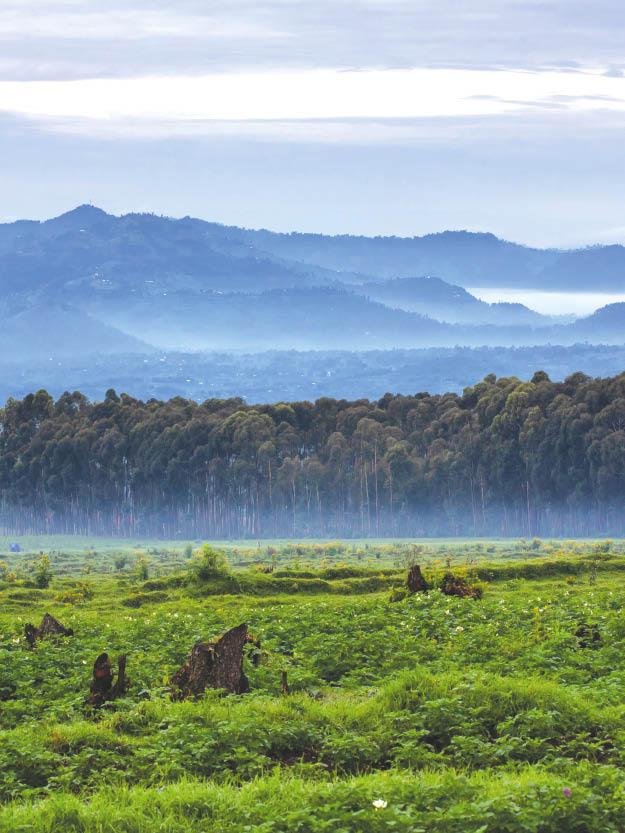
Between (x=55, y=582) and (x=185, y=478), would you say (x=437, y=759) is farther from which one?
(x=185, y=478)

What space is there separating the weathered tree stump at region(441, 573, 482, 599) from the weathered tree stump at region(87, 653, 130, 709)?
58.2 feet

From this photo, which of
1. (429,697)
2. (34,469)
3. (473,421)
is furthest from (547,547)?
(429,697)

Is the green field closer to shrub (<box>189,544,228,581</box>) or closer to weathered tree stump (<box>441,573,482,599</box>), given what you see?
weathered tree stump (<box>441,573,482,599</box>)

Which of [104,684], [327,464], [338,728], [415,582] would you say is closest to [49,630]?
[104,684]

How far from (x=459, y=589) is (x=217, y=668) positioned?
18.5m

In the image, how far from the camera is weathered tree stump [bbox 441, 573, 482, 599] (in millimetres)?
39719

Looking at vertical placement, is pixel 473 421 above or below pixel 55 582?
above

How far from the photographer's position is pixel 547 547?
116 meters

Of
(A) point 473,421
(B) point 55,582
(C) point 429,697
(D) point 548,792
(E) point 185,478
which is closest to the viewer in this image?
(D) point 548,792

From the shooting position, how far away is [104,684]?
22438mm

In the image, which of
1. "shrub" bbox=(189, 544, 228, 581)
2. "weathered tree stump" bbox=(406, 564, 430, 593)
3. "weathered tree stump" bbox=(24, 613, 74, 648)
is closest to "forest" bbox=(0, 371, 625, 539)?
"shrub" bbox=(189, 544, 228, 581)

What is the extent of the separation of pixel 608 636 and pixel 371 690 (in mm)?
6729

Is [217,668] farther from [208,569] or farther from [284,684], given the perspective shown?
[208,569]

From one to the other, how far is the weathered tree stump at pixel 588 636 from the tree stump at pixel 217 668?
814 cm
